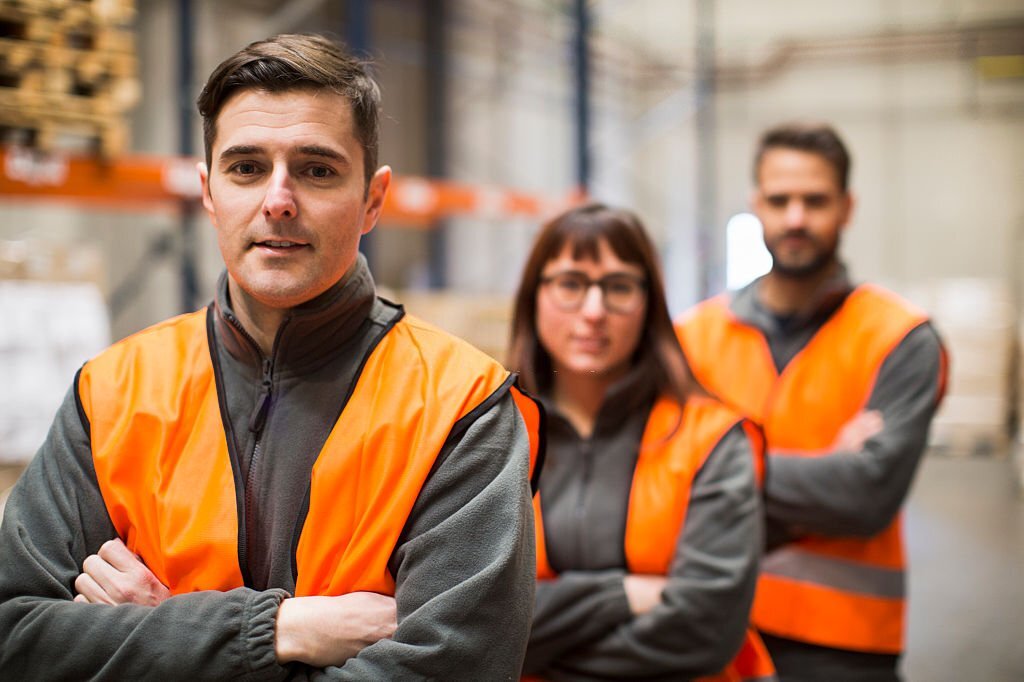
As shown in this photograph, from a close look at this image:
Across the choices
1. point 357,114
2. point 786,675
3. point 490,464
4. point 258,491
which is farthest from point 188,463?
point 786,675

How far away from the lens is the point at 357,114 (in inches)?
59.2

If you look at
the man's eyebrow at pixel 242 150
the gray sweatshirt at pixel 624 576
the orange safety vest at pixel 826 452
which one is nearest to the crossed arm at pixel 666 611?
the gray sweatshirt at pixel 624 576

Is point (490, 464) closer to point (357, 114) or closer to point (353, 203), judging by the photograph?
point (353, 203)

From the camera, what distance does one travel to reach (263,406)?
61.1 inches

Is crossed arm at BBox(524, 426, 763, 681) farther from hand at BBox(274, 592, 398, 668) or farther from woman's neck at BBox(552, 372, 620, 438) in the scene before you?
hand at BBox(274, 592, 398, 668)

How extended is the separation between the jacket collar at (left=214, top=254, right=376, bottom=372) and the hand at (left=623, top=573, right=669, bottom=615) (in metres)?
1.05

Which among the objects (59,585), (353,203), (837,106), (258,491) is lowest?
(59,585)

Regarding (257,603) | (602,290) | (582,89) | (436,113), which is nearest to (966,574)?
(602,290)

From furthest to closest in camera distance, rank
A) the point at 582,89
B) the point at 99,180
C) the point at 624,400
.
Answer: the point at 582,89 < the point at 99,180 < the point at 624,400

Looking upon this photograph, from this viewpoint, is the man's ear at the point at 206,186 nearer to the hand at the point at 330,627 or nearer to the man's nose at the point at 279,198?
the man's nose at the point at 279,198

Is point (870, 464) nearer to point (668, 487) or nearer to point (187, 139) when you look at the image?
point (668, 487)

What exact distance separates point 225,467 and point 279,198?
425mm

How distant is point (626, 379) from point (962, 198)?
1317cm

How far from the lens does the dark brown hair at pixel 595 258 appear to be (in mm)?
2410
